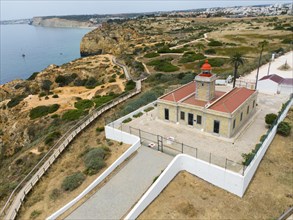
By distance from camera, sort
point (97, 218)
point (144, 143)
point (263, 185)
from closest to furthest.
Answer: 1. point (97, 218)
2. point (263, 185)
3. point (144, 143)

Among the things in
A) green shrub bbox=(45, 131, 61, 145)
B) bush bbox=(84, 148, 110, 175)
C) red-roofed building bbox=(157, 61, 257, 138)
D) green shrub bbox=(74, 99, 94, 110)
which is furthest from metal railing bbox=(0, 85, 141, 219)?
red-roofed building bbox=(157, 61, 257, 138)

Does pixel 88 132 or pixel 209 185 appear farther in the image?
pixel 88 132

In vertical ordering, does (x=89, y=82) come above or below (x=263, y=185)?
below

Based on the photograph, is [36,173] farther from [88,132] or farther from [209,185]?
[209,185]

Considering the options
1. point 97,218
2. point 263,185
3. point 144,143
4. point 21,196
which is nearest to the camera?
point 97,218

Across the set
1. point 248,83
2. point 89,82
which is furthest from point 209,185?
point 89,82

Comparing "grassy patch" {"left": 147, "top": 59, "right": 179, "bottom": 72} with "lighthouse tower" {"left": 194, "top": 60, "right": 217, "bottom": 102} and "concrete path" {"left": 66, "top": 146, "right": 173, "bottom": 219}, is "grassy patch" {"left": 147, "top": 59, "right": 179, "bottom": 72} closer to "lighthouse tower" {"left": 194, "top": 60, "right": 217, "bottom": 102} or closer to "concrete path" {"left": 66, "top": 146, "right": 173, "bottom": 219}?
"lighthouse tower" {"left": 194, "top": 60, "right": 217, "bottom": 102}
